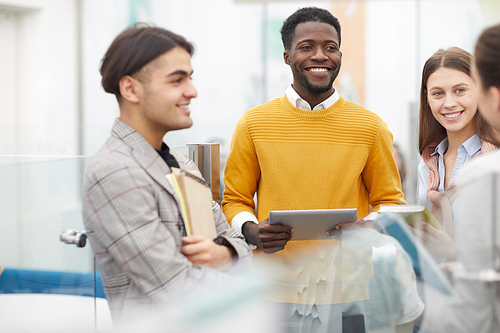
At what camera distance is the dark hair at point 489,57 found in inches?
38.8

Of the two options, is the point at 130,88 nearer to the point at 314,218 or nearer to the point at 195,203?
the point at 195,203

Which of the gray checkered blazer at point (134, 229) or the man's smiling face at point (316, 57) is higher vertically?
the man's smiling face at point (316, 57)

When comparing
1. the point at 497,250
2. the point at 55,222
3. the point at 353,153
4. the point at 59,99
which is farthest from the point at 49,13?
Result: the point at 497,250

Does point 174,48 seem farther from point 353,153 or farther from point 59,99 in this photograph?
point 59,99

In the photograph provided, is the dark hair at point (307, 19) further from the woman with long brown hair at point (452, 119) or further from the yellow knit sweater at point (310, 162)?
the woman with long brown hair at point (452, 119)

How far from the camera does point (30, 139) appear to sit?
5.59 m

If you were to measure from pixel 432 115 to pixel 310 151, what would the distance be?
0.67 m

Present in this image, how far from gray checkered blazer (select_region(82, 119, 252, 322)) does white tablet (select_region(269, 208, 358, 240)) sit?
33 centimetres

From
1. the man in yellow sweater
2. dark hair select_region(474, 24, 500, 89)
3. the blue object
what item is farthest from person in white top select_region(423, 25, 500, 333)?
the blue object

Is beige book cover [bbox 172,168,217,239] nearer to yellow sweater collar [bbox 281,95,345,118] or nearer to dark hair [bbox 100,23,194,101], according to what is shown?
dark hair [bbox 100,23,194,101]

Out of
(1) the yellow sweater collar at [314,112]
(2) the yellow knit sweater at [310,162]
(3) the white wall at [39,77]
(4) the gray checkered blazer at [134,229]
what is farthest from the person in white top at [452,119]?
(3) the white wall at [39,77]

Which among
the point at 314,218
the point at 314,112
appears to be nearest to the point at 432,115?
the point at 314,112

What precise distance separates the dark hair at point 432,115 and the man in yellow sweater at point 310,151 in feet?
1.21

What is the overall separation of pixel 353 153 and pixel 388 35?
4027 millimetres
